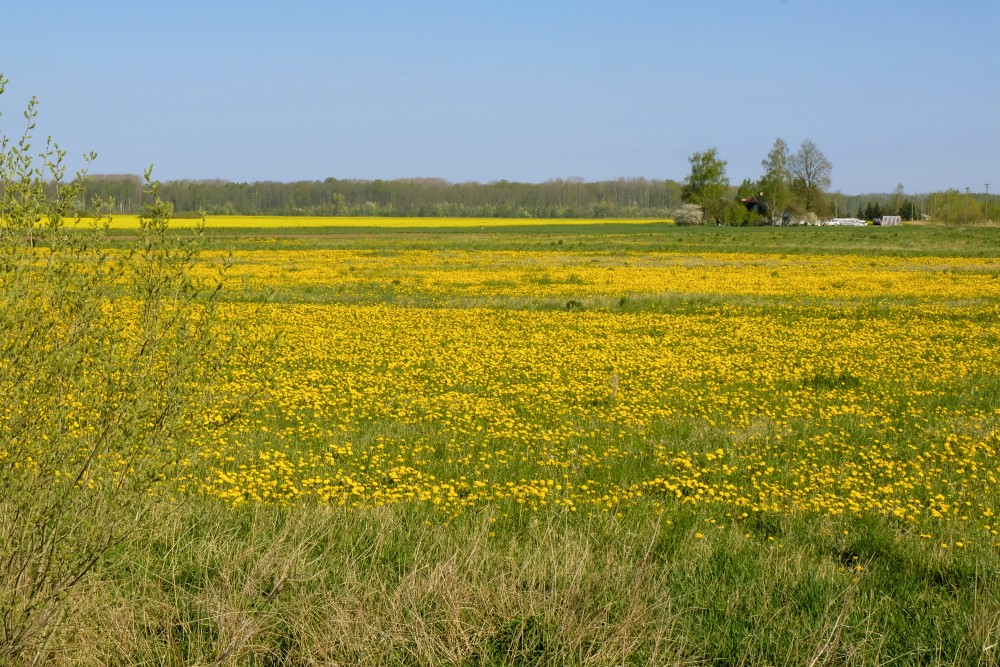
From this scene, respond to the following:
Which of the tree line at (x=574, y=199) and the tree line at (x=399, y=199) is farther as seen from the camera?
the tree line at (x=399, y=199)

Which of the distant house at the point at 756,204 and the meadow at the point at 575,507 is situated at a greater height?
the distant house at the point at 756,204

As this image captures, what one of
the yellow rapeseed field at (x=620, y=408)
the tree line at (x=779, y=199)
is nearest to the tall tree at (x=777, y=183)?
the tree line at (x=779, y=199)

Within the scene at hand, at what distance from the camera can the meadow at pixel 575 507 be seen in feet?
16.4

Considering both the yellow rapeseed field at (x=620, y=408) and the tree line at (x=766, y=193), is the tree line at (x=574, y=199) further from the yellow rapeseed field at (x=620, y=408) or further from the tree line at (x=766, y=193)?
the yellow rapeseed field at (x=620, y=408)

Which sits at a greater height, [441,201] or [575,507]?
[441,201]

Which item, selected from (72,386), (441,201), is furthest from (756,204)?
(72,386)

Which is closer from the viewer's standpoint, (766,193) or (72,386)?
(72,386)

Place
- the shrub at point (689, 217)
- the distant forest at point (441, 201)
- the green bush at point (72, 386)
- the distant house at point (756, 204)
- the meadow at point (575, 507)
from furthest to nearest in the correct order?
the distant forest at point (441, 201) → the distant house at point (756, 204) → the shrub at point (689, 217) → the meadow at point (575, 507) → the green bush at point (72, 386)

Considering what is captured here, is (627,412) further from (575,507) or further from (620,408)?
(575,507)

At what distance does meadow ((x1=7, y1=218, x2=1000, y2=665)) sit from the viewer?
4992 millimetres

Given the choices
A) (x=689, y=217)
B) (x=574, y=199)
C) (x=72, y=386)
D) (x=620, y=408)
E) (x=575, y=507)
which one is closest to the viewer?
(x=72, y=386)

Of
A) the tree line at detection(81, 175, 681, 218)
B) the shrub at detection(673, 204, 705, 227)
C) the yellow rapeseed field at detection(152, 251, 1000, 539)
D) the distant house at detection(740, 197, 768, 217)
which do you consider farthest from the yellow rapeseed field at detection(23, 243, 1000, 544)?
the tree line at detection(81, 175, 681, 218)

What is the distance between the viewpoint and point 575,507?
7.61 m

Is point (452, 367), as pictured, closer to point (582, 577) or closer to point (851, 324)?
point (582, 577)
